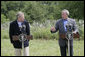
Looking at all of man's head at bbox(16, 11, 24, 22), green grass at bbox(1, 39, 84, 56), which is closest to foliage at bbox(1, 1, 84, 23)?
green grass at bbox(1, 39, 84, 56)

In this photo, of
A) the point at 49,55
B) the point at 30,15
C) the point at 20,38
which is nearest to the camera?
the point at 20,38

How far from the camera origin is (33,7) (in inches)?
835

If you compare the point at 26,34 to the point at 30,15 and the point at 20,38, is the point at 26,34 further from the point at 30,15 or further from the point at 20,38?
the point at 30,15

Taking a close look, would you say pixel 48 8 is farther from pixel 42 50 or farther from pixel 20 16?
pixel 20 16

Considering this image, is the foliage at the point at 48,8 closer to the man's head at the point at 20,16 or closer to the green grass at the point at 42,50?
the green grass at the point at 42,50

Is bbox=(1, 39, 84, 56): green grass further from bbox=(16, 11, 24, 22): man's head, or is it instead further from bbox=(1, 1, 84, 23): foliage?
bbox=(16, 11, 24, 22): man's head

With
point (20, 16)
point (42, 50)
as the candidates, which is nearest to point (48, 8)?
point (42, 50)

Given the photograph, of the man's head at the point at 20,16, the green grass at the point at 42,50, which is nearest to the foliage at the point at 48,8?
the green grass at the point at 42,50

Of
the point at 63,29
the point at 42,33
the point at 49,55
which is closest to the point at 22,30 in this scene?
the point at 63,29

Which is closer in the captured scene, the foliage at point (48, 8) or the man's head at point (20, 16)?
the man's head at point (20, 16)

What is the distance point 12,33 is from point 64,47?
128cm

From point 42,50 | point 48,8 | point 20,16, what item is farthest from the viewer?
point 48,8

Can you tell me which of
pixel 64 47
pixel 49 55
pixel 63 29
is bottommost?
pixel 49 55

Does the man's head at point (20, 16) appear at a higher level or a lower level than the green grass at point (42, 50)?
higher
